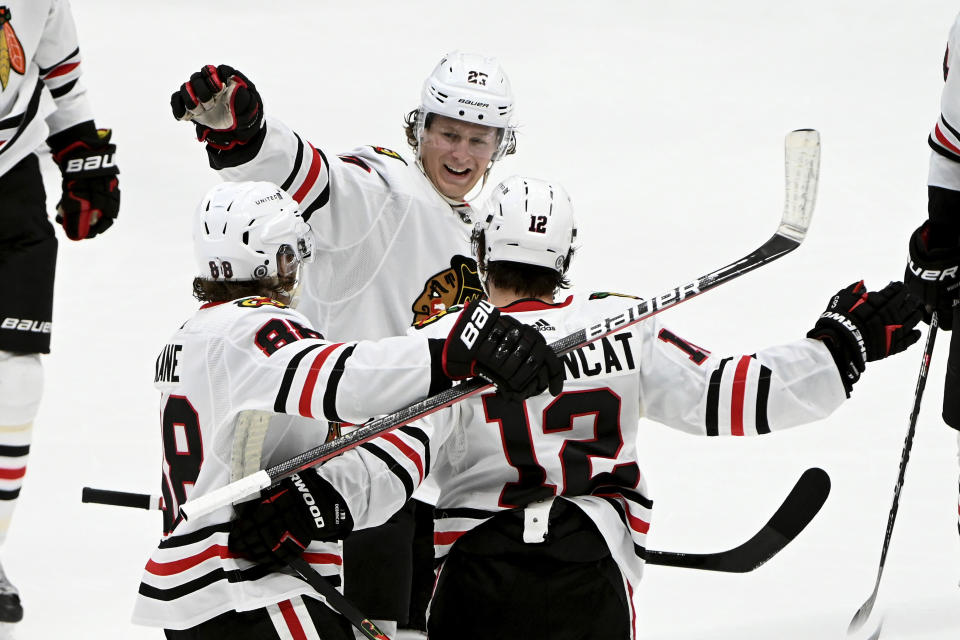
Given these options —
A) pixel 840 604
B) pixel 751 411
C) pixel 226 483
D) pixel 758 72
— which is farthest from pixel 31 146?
pixel 758 72

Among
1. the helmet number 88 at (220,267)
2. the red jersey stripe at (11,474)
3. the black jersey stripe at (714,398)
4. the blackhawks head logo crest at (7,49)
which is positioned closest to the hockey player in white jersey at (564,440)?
the black jersey stripe at (714,398)

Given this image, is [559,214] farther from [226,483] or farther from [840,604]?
[840,604]

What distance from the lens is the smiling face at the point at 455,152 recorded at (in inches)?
118

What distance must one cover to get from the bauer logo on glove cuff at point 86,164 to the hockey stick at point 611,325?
1114 millimetres

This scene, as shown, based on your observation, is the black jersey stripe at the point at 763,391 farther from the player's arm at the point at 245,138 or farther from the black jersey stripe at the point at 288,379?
the player's arm at the point at 245,138

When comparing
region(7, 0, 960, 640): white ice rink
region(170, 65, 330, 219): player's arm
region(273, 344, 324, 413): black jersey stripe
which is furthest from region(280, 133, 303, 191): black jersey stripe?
region(7, 0, 960, 640): white ice rink

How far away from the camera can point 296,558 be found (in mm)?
2070

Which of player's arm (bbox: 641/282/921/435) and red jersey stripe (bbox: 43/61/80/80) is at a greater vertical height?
red jersey stripe (bbox: 43/61/80/80)

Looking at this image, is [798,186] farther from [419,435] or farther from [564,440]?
[419,435]

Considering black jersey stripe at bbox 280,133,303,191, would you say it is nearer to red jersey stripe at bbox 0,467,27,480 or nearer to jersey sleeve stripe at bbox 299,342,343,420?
red jersey stripe at bbox 0,467,27,480

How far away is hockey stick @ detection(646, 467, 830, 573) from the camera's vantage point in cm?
227

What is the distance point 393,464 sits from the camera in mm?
2184

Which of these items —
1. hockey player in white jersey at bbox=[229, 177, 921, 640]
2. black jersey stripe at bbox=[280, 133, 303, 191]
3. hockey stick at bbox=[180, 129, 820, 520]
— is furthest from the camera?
black jersey stripe at bbox=[280, 133, 303, 191]

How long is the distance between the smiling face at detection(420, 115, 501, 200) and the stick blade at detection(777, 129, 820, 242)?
0.96 m
